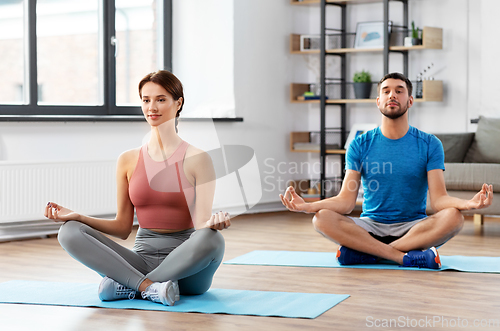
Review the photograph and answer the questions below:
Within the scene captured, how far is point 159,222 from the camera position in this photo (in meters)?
2.49

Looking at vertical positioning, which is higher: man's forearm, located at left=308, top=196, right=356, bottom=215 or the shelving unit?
the shelving unit

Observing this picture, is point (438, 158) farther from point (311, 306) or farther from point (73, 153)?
point (73, 153)

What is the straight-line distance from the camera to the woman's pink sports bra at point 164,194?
2459 mm

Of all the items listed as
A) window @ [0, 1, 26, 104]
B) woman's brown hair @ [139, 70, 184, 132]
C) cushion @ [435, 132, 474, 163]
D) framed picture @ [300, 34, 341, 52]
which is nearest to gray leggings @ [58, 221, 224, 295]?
woman's brown hair @ [139, 70, 184, 132]

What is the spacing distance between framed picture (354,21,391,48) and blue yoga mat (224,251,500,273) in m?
2.61

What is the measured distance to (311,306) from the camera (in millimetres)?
2361

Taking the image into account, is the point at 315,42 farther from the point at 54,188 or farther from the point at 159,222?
the point at 159,222

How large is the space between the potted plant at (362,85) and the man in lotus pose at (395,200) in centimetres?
242

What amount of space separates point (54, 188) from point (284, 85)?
92.8 inches

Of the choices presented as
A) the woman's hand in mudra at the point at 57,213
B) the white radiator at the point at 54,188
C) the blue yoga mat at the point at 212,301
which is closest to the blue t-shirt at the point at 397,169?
the blue yoga mat at the point at 212,301

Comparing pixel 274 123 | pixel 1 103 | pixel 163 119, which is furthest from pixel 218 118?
pixel 163 119

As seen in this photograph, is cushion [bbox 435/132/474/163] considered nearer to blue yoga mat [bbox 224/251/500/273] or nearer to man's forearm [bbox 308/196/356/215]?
blue yoga mat [bbox 224/251/500/273]

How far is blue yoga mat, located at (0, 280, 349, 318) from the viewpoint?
7.57 feet

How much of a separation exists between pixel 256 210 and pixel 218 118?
2.95 ft
